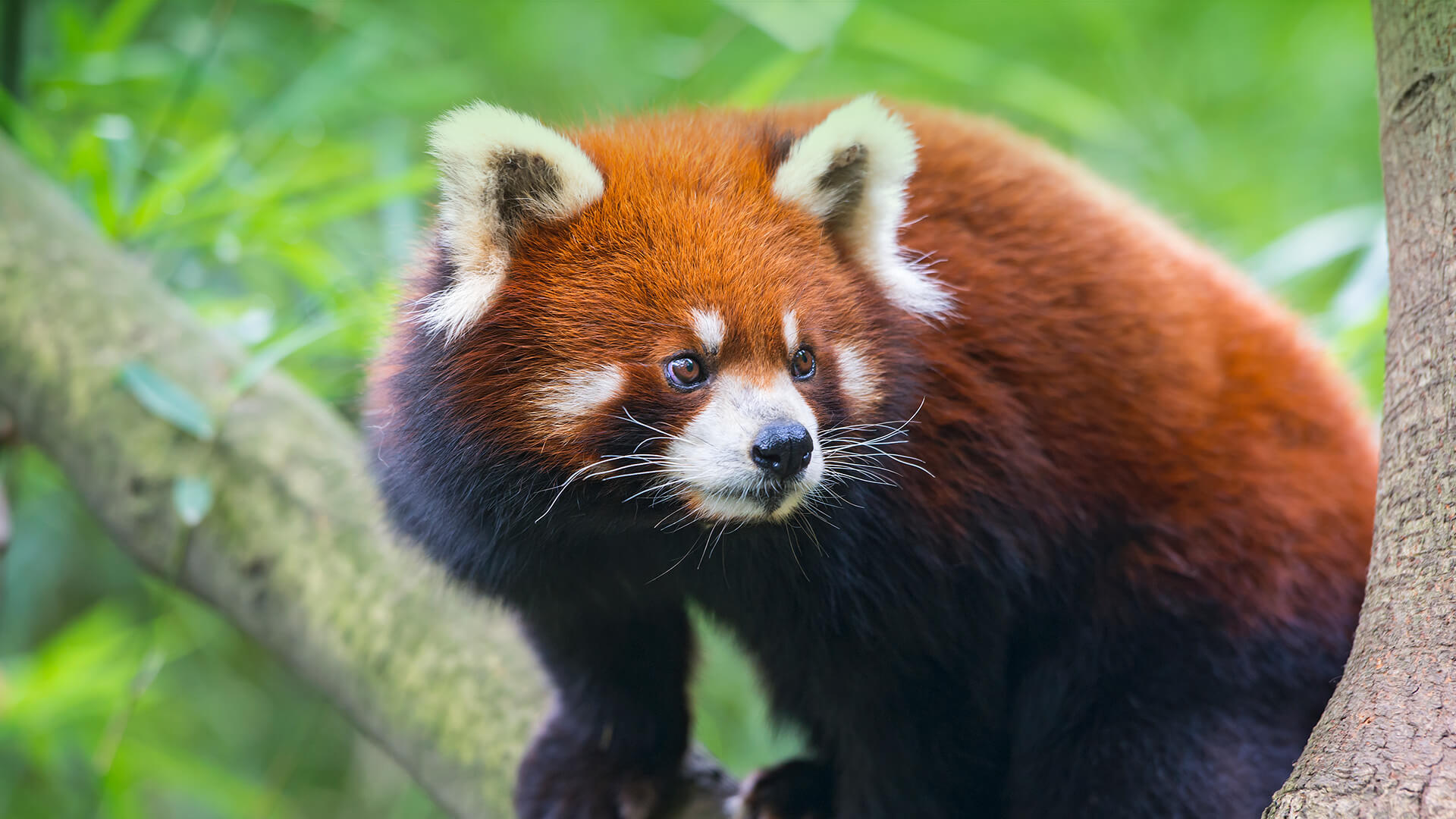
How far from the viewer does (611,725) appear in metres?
2.22

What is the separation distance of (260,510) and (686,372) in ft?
4.43

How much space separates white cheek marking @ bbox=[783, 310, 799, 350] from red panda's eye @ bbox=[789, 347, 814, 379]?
0.01 meters

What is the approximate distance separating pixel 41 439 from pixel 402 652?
3.81 feet

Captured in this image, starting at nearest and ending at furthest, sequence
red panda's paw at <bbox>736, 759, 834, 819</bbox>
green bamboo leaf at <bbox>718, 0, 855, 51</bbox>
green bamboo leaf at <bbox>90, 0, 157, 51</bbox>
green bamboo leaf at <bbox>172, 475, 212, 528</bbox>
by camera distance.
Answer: red panda's paw at <bbox>736, 759, 834, 819</bbox>
green bamboo leaf at <bbox>172, 475, 212, 528</bbox>
green bamboo leaf at <bbox>718, 0, 855, 51</bbox>
green bamboo leaf at <bbox>90, 0, 157, 51</bbox>

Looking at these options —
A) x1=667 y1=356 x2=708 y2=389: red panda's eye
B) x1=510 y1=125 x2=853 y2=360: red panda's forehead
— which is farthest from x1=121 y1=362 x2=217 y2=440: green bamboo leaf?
x1=667 y1=356 x2=708 y2=389: red panda's eye

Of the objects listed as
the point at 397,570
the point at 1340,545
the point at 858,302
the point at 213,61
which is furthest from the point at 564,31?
the point at 1340,545

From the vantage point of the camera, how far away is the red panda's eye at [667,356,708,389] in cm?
164

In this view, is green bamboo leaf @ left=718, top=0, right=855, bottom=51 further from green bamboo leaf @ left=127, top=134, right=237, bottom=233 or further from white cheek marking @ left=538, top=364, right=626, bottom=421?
white cheek marking @ left=538, top=364, right=626, bottom=421

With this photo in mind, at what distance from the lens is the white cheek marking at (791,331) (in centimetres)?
169

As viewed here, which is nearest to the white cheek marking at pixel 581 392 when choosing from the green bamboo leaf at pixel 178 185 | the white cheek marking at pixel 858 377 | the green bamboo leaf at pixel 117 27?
the white cheek marking at pixel 858 377

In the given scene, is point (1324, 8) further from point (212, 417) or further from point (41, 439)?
point (41, 439)

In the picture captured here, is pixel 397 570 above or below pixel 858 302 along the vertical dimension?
below

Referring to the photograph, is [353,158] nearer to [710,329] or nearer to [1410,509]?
[710,329]

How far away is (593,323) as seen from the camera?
167cm
